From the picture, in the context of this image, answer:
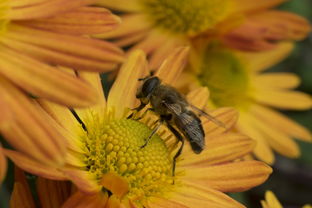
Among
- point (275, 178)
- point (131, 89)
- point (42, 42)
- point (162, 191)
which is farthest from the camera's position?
point (275, 178)

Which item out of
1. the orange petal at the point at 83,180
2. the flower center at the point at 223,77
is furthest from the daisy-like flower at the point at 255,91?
the orange petal at the point at 83,180

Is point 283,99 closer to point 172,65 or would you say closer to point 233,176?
point 172,65

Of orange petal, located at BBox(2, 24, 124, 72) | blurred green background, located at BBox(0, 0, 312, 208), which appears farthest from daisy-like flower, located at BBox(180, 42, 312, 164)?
orange petal, located at BBox(2, 24, 124, 72)

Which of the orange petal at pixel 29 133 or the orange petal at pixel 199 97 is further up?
the orange petal at pixel 29 133

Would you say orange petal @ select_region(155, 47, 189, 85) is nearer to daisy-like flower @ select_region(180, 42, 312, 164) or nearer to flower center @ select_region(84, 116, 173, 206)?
flower center @ select_region(84, 116, 173, 206)

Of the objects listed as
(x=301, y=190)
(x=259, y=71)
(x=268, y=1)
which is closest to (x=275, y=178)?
(x=301, y=190)

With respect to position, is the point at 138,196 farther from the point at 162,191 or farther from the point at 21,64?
the point at 21,64

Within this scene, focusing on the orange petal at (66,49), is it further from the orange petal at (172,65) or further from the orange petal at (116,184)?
the orange petal at (172,65)
